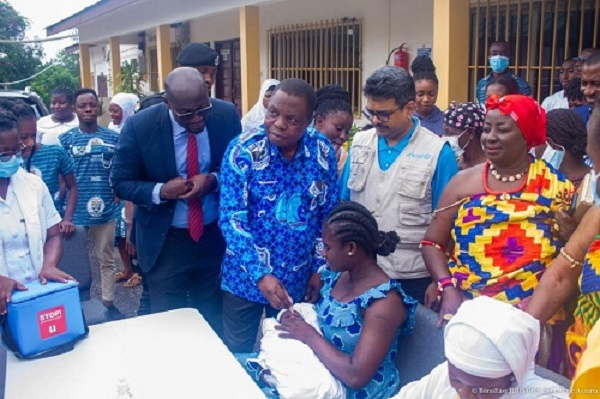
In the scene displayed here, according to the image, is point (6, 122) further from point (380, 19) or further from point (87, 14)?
point (87, 14)

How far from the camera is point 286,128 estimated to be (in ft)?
8.25

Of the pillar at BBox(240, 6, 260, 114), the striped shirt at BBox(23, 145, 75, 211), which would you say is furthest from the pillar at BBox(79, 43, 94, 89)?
the striped shirt at BBox(23, 145, 75, 211)

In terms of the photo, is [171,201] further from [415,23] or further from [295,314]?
[415,23]

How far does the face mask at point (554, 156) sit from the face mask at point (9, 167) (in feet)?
8.10

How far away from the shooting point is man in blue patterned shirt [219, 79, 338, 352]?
2.52 m

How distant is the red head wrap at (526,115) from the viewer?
220 centimetres

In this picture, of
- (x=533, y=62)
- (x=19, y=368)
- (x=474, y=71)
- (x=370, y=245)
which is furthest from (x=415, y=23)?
(x=19, y=368)

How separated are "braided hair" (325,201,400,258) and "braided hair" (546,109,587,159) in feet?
3.75

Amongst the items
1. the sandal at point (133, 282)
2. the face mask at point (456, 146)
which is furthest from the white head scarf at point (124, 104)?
the face mask at point (456, 146)

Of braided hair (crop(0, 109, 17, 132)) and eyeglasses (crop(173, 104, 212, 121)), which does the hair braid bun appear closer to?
eyeglasses (crop(173, 104, 212, 121))

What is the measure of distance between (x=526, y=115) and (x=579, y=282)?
2.08 feet

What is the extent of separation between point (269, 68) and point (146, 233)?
24.8ft

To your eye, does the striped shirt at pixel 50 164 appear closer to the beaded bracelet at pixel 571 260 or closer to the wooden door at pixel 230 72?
the beaded bracelet at pixel 571 260

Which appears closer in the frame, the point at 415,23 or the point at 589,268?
the point at 589,268
